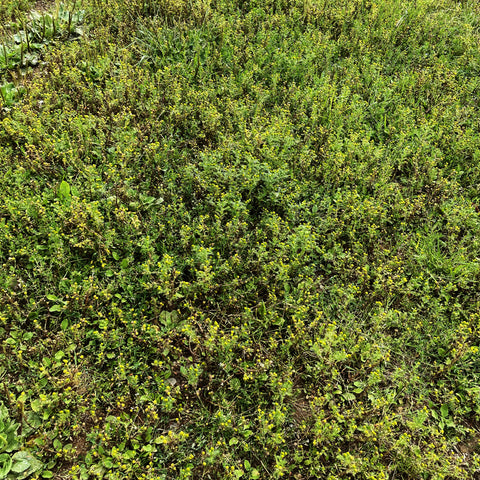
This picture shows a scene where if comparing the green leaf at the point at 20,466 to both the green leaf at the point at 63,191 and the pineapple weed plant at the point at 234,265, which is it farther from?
the green leaf at the point at 63,191

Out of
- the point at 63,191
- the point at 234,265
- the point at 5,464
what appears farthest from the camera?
the point at 63,191

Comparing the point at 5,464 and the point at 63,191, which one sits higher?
the point at 63,191

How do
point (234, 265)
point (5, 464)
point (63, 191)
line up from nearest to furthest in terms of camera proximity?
point (5, 464)
point (234, 265)
point (63, 191)

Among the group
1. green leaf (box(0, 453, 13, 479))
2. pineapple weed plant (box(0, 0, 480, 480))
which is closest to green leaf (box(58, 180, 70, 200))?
pineapple weed plant (box(0, 0, 480, 480))

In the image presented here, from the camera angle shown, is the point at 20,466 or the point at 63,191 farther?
the point at 63,191

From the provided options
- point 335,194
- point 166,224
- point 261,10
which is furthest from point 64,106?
point 261,10

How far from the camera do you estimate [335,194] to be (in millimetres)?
4902

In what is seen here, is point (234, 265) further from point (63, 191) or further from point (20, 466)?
point (20, 466)

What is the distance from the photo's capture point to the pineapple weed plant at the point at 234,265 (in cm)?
321

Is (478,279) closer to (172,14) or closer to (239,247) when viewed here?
(239,247)

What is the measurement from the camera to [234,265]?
4195 mm

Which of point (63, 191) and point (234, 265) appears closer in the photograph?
point (234, 265)

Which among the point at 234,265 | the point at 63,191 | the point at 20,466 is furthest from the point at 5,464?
the point at 63,191

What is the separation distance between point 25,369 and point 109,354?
0.78 metres
